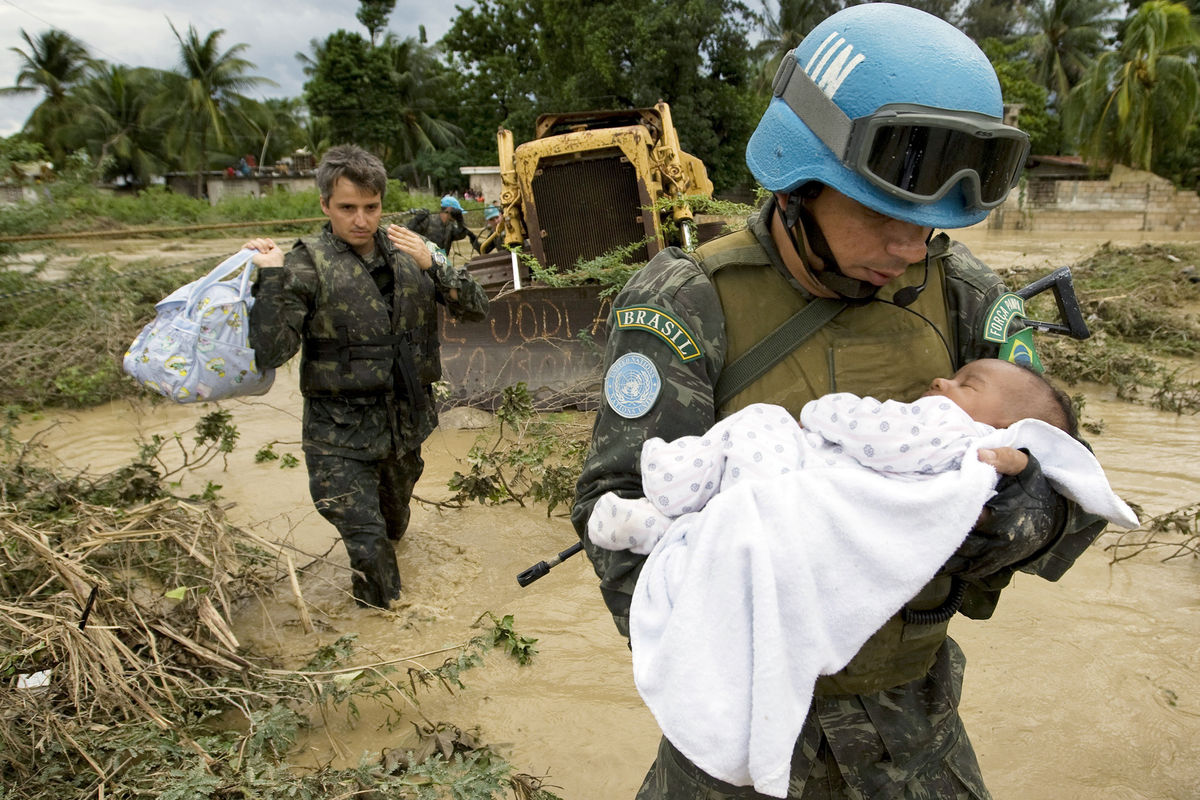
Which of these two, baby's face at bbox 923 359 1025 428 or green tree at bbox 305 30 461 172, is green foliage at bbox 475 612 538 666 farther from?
green tree at bbox 305 30 461 172

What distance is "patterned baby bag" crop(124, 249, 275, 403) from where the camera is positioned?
3305 millimetres

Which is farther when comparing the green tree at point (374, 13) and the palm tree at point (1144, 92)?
the green tree at point (374, 13)

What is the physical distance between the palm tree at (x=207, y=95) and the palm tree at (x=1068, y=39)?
116ft

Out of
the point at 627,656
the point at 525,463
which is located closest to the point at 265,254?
the point at 525,463

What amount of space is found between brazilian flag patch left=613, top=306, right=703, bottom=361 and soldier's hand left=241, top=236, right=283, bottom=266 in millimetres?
2618

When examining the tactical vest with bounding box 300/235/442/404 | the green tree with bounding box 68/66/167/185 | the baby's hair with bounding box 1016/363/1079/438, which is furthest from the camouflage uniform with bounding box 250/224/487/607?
the green tree with bounding box 68/66/167/185

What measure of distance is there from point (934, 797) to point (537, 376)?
18.6 feet

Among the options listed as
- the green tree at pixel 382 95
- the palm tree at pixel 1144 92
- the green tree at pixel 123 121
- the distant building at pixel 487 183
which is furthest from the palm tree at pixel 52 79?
the palm tree at pixel 1144 92

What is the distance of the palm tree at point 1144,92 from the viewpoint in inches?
942

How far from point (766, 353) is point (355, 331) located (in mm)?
2703

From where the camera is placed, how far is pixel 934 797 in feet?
4.94

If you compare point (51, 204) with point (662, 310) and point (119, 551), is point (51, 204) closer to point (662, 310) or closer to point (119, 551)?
point (119, 551)

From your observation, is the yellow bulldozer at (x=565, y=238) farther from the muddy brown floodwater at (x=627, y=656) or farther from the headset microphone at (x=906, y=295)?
the headset microphone at (x=906, y=295)

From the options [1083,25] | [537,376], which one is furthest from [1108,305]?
[1083,25]
